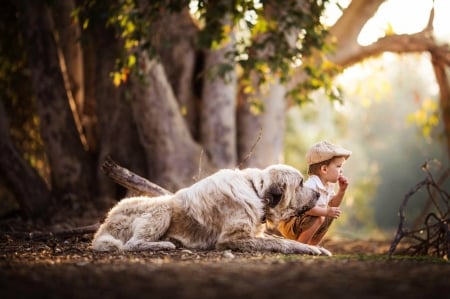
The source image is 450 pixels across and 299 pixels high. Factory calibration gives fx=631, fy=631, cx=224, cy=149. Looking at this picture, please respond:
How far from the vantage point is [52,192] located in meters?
10.8

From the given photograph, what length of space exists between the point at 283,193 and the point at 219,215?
71 cm

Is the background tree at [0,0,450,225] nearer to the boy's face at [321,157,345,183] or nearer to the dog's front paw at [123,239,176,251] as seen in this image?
the boy's face at [321,157,345,183]

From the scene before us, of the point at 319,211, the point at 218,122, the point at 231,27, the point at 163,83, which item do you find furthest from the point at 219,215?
the point at 218,122

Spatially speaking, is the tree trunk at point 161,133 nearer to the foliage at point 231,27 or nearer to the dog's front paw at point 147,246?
the foliage at point 231,27

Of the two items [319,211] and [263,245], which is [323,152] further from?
[263,245]

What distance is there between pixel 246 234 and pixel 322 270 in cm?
184

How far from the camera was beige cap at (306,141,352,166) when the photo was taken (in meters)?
6.93

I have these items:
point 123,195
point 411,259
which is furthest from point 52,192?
point 411,259

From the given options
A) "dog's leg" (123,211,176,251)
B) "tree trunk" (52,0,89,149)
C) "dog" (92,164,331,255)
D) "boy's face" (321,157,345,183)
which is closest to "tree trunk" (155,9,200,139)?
"tree trunk" (52,0,89,149)

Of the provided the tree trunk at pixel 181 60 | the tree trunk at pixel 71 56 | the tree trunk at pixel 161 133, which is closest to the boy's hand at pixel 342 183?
the tree trunk at pixel 161 133

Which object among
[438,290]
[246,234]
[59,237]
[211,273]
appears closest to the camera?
[438,290]

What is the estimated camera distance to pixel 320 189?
6.98m

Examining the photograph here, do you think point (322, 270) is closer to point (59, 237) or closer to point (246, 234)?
point (246, 234)

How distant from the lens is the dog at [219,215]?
6133 millimetres
